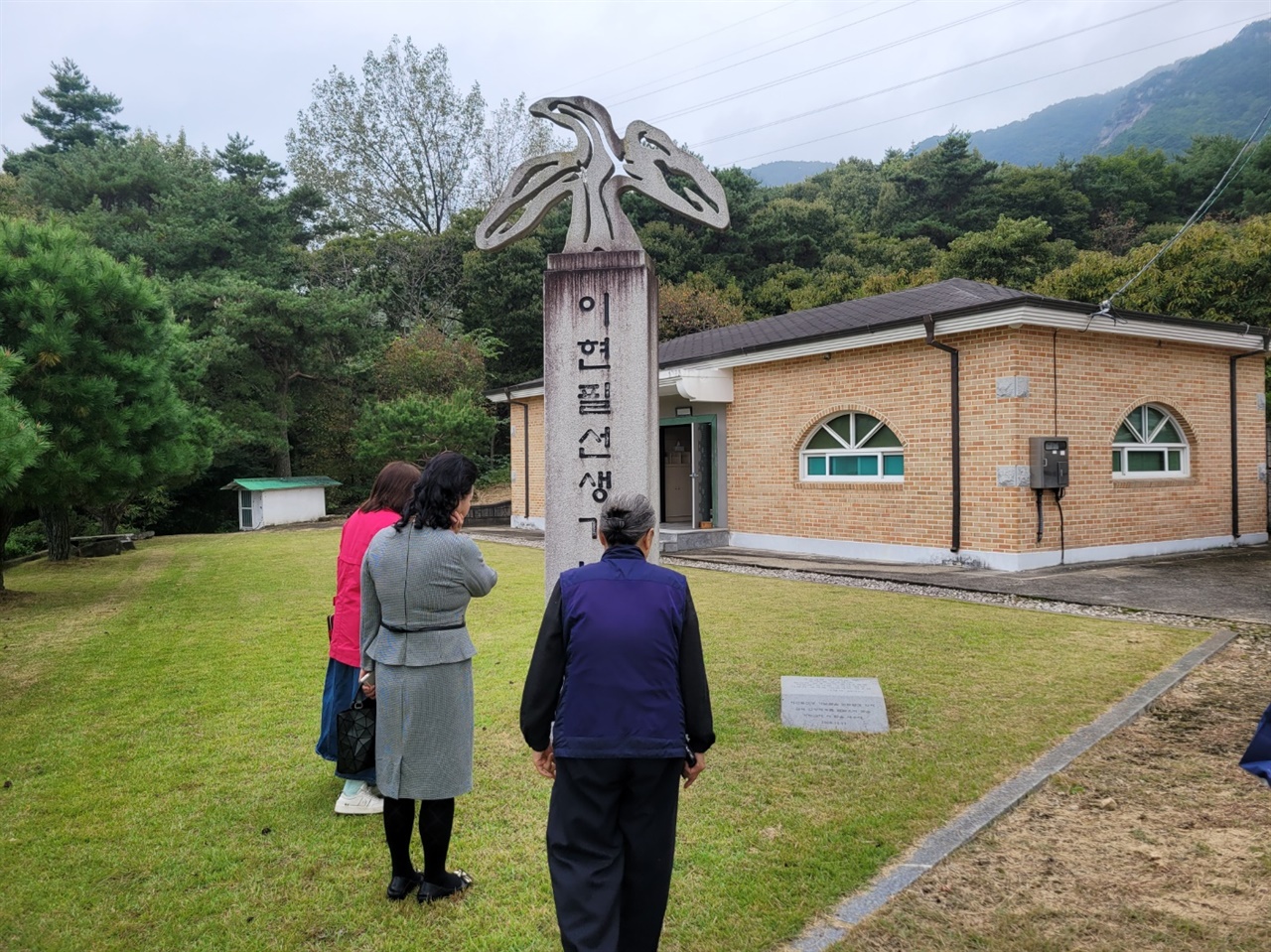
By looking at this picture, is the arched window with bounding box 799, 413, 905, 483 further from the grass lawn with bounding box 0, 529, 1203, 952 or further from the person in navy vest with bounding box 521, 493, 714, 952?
the person in navy vest with bounding box 521, 493, 714, 952

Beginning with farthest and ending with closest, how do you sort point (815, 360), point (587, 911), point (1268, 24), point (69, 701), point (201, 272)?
1. point (1268, 24)
2. point (201, 272)
3. point (815, 360)
4. point (69, 701)
5. point (587, 911)

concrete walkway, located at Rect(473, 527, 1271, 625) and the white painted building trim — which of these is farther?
the white painted building trim

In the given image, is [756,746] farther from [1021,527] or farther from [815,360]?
[815,360]

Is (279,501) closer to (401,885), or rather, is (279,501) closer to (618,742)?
(401,885)

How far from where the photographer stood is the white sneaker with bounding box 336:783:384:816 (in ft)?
12.4

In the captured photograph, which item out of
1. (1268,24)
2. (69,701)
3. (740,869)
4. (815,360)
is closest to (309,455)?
(815,360)

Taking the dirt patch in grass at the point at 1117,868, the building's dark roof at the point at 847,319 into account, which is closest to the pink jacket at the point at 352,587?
the dirt patch in grass at the point at 1117,868

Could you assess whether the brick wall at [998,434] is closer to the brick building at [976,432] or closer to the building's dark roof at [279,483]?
the brick building at [976,432]

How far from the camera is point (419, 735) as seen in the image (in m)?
2.95

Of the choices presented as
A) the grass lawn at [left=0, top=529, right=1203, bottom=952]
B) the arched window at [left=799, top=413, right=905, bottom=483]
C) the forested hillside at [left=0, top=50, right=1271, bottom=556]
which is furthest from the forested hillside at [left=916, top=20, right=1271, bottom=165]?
the grass lawn at [left=0, top=529, right=1203, bottom=952]

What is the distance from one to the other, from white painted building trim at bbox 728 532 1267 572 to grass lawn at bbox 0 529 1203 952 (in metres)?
2.83

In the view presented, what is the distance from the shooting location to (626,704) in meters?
2.33

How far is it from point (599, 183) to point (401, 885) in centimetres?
387

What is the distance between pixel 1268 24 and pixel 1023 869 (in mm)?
166036
